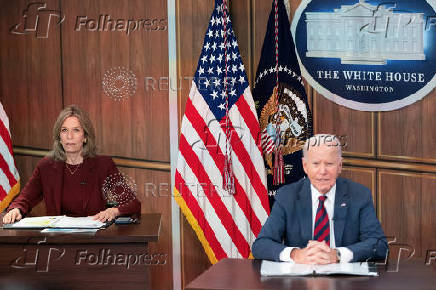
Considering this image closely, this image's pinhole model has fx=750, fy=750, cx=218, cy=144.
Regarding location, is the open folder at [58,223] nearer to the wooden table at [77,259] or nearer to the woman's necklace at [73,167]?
the wooden table at [77,259]

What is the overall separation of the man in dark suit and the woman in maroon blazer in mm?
1478

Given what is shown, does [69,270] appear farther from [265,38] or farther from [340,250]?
[265,38]

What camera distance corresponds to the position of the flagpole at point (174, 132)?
5.73 m

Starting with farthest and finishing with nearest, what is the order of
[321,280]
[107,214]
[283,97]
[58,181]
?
[283,97]
[58,181]
[107,214]
[321,280]

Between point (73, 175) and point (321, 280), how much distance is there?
7.44ft

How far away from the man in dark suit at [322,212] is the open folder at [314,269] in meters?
0.19

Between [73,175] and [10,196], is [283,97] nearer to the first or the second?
[73,175]

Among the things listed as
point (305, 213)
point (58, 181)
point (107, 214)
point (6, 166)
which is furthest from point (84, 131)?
point (305, 213)

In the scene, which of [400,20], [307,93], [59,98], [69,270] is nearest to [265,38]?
[307,93]

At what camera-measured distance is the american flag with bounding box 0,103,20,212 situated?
5.86 meters

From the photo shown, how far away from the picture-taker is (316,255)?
348cm

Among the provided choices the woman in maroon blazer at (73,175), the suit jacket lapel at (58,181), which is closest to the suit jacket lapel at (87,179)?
the woman in maroon blazer at (73,175)

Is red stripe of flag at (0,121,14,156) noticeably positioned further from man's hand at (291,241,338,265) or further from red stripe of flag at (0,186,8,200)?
man's hand at (291,241,338,265)

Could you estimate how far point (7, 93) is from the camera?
20.5 ft
